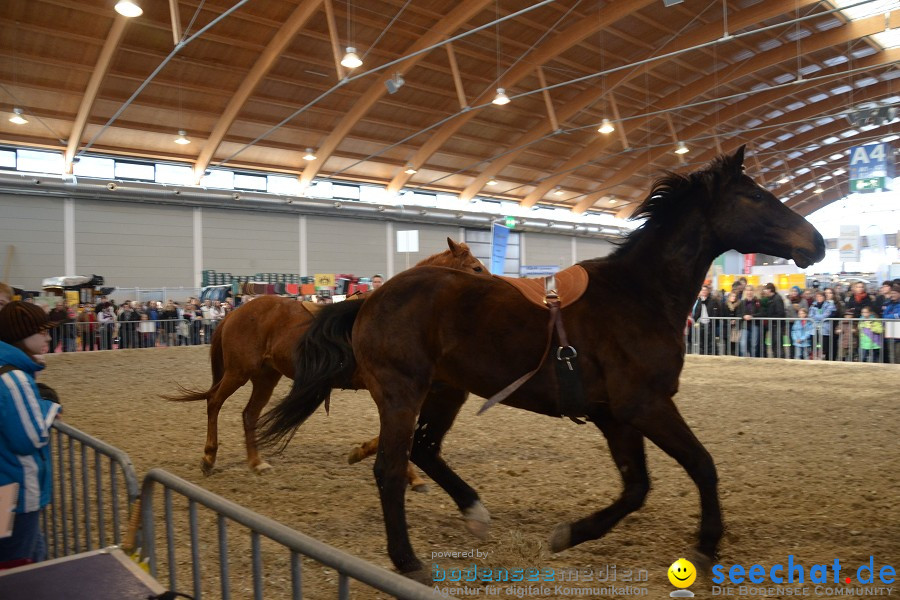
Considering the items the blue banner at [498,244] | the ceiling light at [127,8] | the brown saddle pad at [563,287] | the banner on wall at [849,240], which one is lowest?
the brown saddle pad at [563,287]

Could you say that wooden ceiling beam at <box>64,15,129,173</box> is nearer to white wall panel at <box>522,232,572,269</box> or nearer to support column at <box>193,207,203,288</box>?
support column at <box>193,207,203,288</box>

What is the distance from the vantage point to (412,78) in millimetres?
22266

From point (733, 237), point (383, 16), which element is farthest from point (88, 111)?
point (733, 237)

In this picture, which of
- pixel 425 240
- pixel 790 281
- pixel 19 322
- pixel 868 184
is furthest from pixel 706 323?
pixel 425 240

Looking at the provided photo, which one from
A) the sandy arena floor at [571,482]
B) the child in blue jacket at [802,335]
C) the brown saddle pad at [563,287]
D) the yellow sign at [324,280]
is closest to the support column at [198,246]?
the yellow sign at [324,280]

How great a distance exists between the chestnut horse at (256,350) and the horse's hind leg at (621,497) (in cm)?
251

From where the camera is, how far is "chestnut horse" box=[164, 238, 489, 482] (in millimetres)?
5438

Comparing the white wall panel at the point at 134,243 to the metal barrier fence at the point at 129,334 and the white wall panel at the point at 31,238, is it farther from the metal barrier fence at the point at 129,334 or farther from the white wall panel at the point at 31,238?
the metal barrier fence at the point at 129,334

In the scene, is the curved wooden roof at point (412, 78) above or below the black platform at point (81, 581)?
above

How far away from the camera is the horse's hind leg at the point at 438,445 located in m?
→ 3.75

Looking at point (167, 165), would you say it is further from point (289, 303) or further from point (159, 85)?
point (289, 303)

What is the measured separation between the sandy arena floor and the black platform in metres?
1.47

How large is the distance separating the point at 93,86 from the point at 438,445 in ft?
63.7

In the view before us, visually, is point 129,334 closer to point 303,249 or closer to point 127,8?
point 127,8
